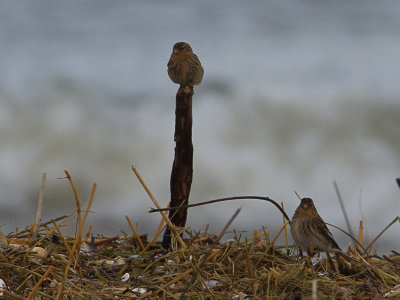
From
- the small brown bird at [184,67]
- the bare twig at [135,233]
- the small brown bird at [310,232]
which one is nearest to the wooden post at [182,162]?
the bare twig at [135,233]

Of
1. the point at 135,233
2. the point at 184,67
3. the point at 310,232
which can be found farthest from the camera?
the point at 184,67

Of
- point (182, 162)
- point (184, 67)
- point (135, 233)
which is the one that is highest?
point (184, 67)

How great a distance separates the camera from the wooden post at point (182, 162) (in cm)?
538

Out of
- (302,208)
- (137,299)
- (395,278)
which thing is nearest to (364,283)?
(395,278)

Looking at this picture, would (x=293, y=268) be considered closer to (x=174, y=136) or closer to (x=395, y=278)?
(x=395, y=278)

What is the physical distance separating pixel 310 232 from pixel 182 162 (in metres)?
1.41

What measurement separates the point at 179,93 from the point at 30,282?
217 cm

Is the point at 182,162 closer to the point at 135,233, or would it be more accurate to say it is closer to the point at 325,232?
the point at 135,233

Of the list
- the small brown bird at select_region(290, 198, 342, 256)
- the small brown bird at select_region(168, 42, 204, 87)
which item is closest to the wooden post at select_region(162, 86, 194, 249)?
the small brown bird at select_region(168, 42, 204, 87)

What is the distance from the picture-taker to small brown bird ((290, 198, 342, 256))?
4543 mm

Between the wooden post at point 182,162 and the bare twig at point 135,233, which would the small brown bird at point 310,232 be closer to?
the wooden post at point 182,162

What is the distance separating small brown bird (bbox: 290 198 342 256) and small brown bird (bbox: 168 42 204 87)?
5.78 feet

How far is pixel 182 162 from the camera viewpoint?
5391 millimetres

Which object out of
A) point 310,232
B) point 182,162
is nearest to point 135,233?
point 182,162
